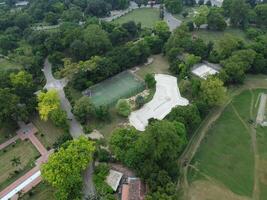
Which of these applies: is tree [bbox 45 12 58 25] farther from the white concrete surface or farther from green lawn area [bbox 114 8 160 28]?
the white concrete surface

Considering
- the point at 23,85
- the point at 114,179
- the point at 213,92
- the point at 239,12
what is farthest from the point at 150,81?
the point at 239,12

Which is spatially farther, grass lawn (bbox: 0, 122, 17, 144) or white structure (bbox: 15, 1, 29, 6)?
white structure (bbox: 15, 1, 29, 6)

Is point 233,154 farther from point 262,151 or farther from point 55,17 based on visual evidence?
point 55,17

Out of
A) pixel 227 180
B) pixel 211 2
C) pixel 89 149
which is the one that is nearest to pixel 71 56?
pixel 89 149

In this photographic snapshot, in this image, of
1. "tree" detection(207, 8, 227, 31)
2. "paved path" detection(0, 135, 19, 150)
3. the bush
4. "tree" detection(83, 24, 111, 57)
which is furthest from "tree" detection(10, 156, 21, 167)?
"tree" detection(207, 8, 227, 31)

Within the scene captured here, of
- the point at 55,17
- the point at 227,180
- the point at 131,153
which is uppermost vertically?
the point at 55,17

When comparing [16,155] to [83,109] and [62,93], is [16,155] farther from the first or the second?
[62,93]

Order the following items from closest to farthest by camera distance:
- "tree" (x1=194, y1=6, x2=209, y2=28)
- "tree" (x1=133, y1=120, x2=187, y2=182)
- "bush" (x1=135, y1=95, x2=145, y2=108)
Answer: "tree" (x1=133, y1=120, x2=187, y2=182) → "bush" (x1=135, y1=95, x2=145, y2=108) → "tree" (x1=194, y1=6, x2=209, y2=28)
